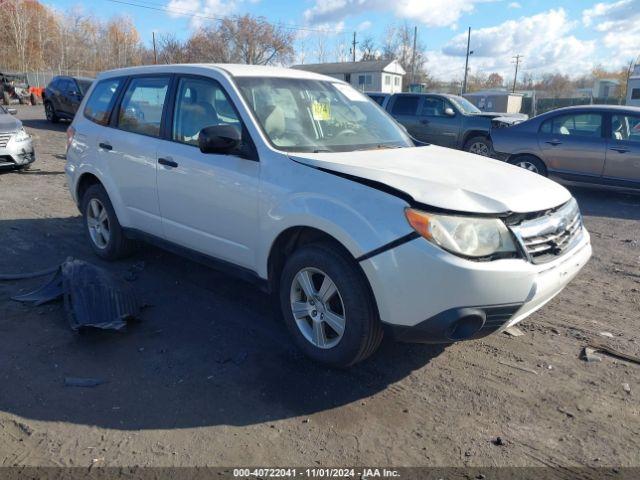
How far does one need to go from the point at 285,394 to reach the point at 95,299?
1.76 meters

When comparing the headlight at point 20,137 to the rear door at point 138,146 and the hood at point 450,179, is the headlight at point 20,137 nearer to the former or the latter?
the rear door at point 138,146

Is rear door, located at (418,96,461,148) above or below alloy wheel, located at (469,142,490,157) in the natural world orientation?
above

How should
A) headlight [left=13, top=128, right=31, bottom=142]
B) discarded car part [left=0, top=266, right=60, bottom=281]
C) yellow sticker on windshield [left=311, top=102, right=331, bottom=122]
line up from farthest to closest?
headlight [left=13, top=128, right=31, bottom=142]
discarded car part [left=0, top=266, right=60, bottom=281]
yellow sticker on windshield [left=311, top=102, right=331, bottom=122]

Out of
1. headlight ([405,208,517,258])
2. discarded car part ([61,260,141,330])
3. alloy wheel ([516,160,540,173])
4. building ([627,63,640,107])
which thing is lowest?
discarded car part ([61,260,141,330])

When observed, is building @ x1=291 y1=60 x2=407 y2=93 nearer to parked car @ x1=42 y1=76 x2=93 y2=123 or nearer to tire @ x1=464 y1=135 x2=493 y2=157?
parked car @ x1=42 y1=76 x2=93 y2=123

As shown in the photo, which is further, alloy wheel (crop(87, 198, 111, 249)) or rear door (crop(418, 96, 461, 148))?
rear door (crop(418, 96, 461, 148))

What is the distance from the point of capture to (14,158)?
10.0m

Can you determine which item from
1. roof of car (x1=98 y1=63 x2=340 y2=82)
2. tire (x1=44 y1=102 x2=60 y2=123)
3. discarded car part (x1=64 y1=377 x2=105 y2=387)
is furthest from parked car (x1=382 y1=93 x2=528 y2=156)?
tire (x1=44 y1=102 x2=60 y2=123)

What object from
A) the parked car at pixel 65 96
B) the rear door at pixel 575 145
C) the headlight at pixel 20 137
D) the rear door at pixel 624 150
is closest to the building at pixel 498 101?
the parked car at pixel 65 96

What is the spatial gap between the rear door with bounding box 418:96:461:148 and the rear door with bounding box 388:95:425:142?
11 cm

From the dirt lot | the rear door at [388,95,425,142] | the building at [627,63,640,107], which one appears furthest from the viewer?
the building at [627,63,640,107]

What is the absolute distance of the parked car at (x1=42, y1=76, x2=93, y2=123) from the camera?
1878 centimetres

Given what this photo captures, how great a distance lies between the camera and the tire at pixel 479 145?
Result: 13055 mm

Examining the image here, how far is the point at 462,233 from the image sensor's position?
9.41 ft
